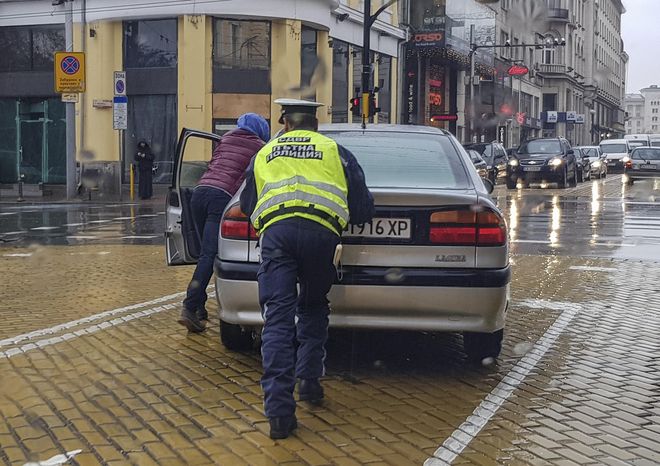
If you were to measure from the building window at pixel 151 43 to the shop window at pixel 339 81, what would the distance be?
238 inches

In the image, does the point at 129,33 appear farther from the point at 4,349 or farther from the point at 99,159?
the point at 4,349

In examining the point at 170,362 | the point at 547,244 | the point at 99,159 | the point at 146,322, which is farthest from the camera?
the point at 99,159

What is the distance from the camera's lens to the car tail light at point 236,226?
534 cm

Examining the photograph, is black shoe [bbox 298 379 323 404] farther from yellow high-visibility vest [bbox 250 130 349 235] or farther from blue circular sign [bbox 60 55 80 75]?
blue circular sign [bbox 60 55 80 75]

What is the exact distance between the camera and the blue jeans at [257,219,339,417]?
14.3ft

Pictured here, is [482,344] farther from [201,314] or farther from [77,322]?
[77,322]

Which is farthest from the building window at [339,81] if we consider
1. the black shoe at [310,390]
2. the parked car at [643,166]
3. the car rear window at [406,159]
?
the black shoe at [310,390]

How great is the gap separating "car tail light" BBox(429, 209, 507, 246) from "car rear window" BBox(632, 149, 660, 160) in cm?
3224

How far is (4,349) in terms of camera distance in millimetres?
6152

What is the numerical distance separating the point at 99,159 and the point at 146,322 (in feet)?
78.9


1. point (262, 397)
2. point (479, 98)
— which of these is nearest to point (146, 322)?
point (262, 397)

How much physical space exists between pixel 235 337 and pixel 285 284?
1.74 meters

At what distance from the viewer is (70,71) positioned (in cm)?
2620

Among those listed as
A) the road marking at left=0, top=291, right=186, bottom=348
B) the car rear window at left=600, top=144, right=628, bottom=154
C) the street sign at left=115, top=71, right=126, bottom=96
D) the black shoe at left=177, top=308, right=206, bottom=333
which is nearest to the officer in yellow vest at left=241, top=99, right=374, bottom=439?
the black shoe at left=177, top=308, right=206, bottom=333
